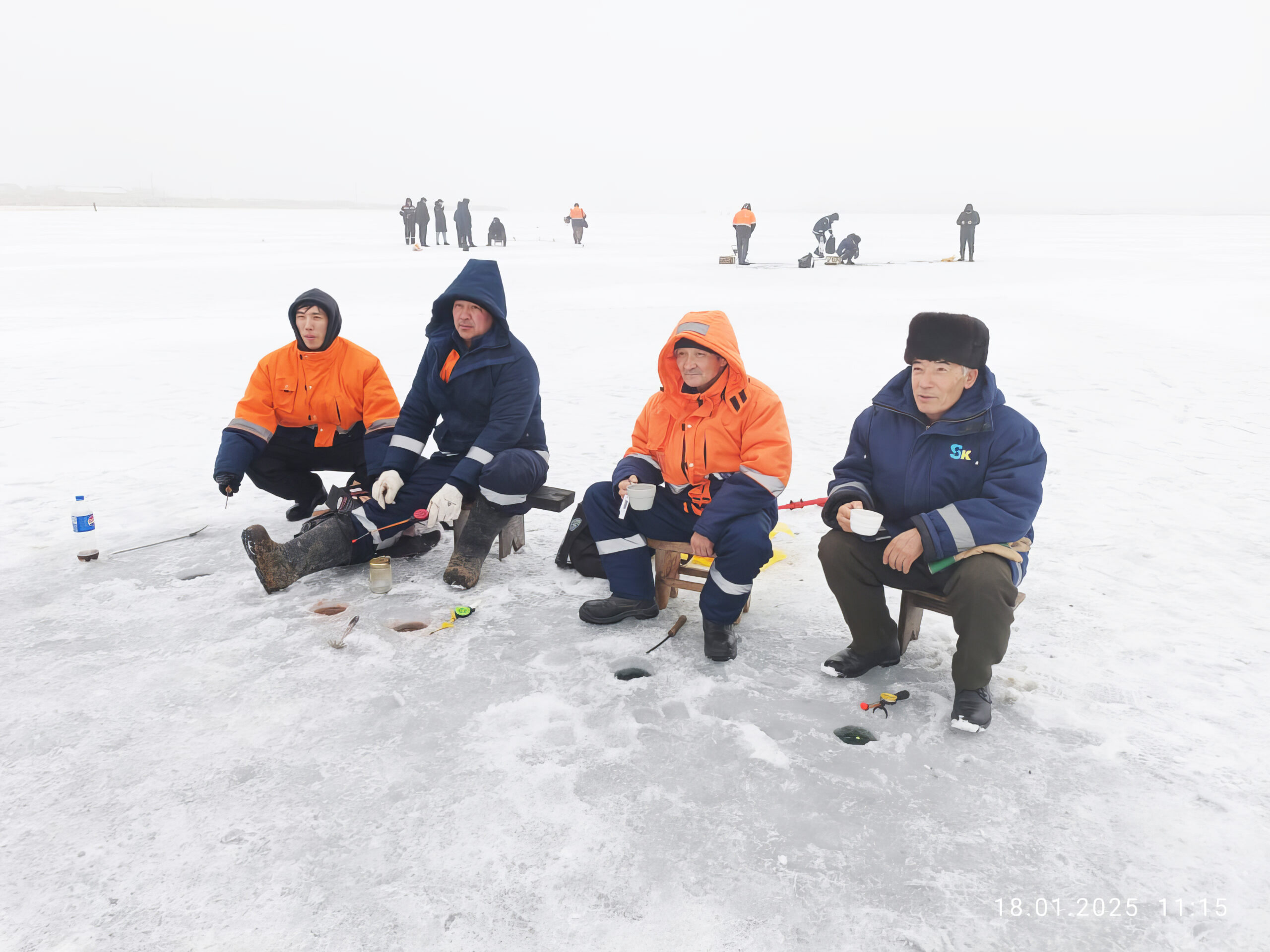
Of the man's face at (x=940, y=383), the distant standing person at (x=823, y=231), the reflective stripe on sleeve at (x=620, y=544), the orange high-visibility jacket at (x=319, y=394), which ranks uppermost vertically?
the distant standing person at (x=823, y=231)

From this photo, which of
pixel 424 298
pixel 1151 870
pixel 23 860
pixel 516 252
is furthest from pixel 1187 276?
pixel 23 860

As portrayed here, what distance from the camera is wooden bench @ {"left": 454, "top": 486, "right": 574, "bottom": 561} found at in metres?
4.20

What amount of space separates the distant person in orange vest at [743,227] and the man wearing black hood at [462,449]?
18.0 m

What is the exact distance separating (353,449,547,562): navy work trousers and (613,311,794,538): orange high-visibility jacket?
23.9 inches

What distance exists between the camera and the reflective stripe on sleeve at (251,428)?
14.3 ft

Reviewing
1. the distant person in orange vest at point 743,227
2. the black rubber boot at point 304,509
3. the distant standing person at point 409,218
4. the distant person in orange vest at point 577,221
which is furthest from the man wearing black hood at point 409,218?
the black rubber boot at point 304,509

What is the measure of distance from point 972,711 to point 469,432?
8.96ft

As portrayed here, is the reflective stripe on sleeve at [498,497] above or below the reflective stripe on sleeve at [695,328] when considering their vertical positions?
below

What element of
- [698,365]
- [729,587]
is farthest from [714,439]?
[729,587]

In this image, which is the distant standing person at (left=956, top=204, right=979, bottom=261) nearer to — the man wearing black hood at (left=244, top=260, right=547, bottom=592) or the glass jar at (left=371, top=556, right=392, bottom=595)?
the man wearing black hood at (left=244, top=260, right=547, bottom=592)

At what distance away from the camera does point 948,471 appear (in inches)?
119

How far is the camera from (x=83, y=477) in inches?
213

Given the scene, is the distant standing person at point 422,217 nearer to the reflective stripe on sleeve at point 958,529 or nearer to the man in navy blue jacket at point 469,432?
the man in navy blue jacket at point 469,432

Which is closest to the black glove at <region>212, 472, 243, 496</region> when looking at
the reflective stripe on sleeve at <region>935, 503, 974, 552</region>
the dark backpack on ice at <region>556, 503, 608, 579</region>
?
the dark backpack on ice at <region>556, 503, 608, 579</region>
